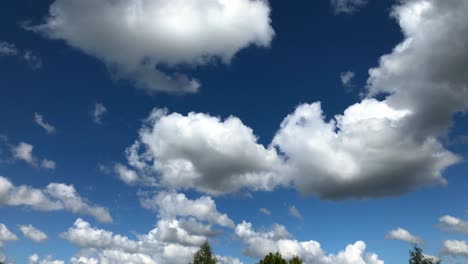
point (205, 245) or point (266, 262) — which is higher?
point (205, 245)

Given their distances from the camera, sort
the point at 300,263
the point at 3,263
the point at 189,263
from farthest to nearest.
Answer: the point at 3,263 → the point at 189,263 → the point at 300,263

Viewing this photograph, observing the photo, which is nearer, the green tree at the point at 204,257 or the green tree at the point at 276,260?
the green tree at the point at 276,260

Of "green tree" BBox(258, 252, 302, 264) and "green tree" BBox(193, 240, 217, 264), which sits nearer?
"green tree" BBox(258, 252, 302, 264)

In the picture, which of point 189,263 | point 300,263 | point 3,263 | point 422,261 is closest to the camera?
point 300,263

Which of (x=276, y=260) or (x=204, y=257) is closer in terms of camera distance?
(x=276, y=260)

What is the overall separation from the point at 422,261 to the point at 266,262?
69166mm

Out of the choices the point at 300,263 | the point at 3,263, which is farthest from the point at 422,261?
the point at 3,263

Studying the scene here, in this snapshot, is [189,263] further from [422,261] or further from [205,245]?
[422,261]

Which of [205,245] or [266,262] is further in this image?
[205,245]

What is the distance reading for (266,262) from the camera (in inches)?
3703

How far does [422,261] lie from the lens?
5443 inches

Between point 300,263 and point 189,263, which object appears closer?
point 300,263

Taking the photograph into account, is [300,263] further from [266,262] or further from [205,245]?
[205,245]

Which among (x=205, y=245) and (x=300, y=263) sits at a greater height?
(x=205, y=245)
